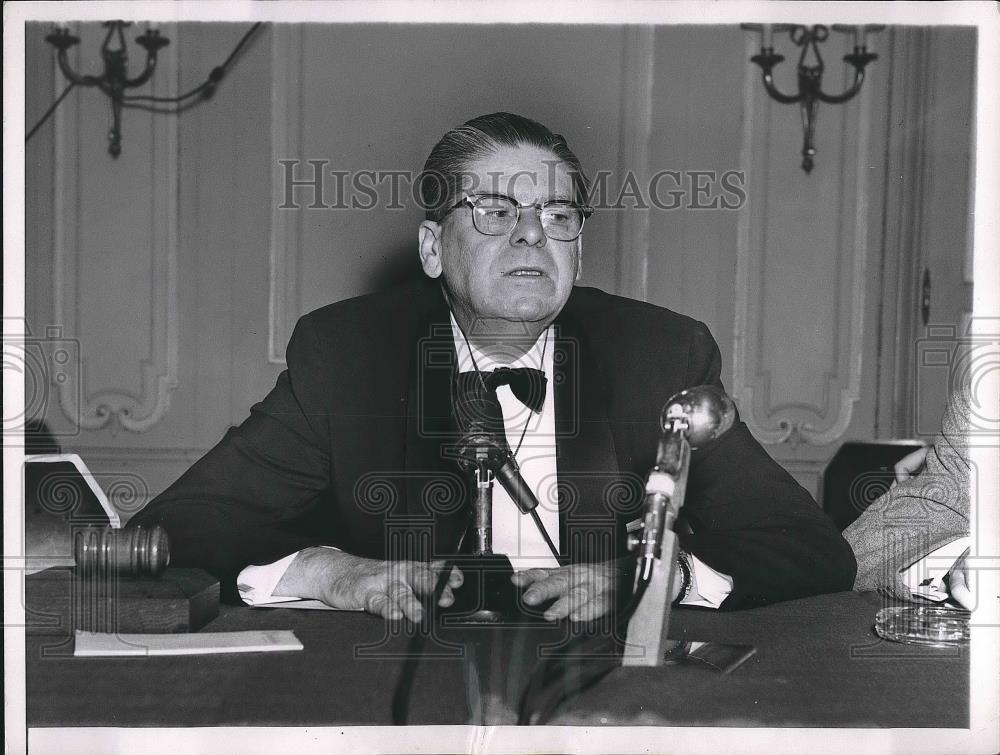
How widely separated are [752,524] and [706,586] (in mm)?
259

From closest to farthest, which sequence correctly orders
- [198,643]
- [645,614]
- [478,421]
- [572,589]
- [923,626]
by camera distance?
[198,643]
[645,614]
[572,589]
[923,626]
[478,421]

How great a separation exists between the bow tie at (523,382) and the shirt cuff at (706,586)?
505 millimetres

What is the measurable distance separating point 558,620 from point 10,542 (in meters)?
1.34

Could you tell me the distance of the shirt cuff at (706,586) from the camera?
202cm

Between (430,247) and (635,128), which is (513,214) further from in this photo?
(635,128)

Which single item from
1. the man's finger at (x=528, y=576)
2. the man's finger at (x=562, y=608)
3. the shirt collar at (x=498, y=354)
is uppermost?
the shirt collar at (x=498, y=354)

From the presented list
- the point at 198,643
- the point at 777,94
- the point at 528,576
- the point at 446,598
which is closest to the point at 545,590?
the point at 528,576

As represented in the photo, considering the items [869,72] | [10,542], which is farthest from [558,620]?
A: [869,72]

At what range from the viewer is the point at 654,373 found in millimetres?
2285

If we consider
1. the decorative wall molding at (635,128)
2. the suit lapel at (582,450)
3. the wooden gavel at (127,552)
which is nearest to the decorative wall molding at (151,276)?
the wooden gavel at (127,552)

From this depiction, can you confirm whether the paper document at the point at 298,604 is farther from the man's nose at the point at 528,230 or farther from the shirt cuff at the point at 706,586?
the man's nose at the point at 528,230

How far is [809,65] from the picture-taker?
2.24 metres

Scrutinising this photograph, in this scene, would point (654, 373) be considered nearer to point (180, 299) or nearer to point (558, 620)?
point (558, 620)

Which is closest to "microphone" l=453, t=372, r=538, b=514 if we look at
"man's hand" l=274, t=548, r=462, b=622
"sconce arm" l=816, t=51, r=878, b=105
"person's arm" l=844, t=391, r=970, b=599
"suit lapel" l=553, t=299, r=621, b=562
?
"suit lapel" l=553, t=299, r=621, b=562
